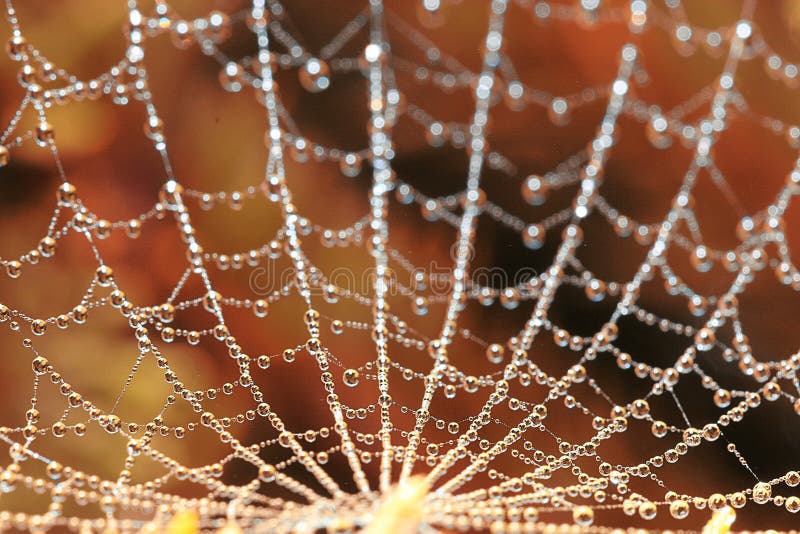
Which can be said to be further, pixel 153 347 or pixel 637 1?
pixel 153 347

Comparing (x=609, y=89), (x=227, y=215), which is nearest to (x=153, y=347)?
(x=227, y=215)

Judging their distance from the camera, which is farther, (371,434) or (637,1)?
(371,434)

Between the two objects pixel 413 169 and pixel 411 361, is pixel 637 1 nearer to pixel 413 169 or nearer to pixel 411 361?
pixel 413 169

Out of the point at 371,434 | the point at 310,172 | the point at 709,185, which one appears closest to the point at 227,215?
the point at 310,172

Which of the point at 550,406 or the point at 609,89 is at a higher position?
the point at 609,89

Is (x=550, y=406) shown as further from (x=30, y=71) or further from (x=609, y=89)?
(x=30, y=71)

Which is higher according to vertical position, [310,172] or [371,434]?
[310,172]
